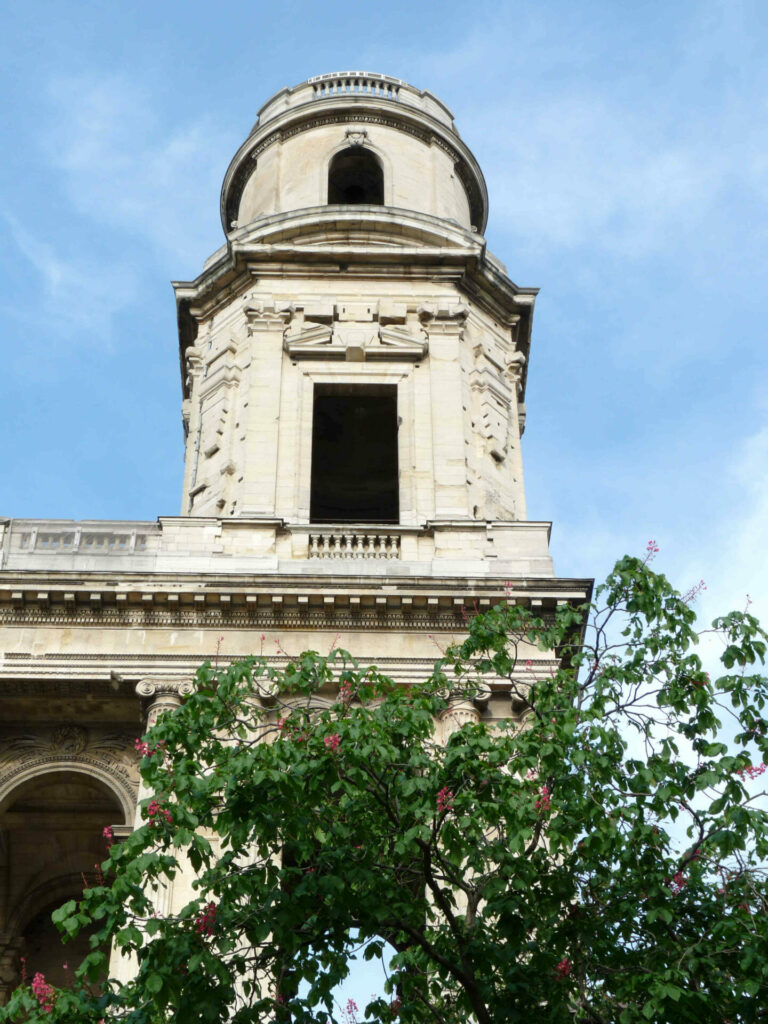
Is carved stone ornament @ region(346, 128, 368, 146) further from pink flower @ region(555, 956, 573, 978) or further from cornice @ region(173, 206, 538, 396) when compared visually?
pink flower @ region(555, 956, 573, 978)

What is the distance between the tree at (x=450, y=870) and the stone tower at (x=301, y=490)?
483 cm

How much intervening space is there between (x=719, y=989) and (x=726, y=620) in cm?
369

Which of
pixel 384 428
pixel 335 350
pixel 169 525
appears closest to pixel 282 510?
pixel 169 525

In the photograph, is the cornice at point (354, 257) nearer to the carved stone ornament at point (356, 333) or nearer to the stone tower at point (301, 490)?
the stone tower at point (301, 490)

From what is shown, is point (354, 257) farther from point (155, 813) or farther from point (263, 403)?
point (155, 813)

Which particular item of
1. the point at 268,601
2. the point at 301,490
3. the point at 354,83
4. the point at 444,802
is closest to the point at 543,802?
the point at 444,802

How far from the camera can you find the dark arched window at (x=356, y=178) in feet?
111

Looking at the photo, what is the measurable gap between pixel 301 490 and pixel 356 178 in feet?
37.4

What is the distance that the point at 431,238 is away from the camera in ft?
98.7

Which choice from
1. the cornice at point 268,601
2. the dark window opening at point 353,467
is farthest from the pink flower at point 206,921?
the dark window opening at point 353,467

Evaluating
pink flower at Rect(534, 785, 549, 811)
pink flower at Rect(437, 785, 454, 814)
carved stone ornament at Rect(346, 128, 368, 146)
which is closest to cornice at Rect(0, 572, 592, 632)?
pink flower at Rect(534, 785, 549, 811)

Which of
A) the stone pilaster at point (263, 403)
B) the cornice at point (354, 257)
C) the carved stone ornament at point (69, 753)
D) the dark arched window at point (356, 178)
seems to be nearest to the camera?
the carved stone ornament at point (69, 753)

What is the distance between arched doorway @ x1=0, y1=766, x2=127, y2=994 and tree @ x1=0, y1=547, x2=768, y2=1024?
32.6 ft

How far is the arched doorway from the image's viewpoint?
24359mm
